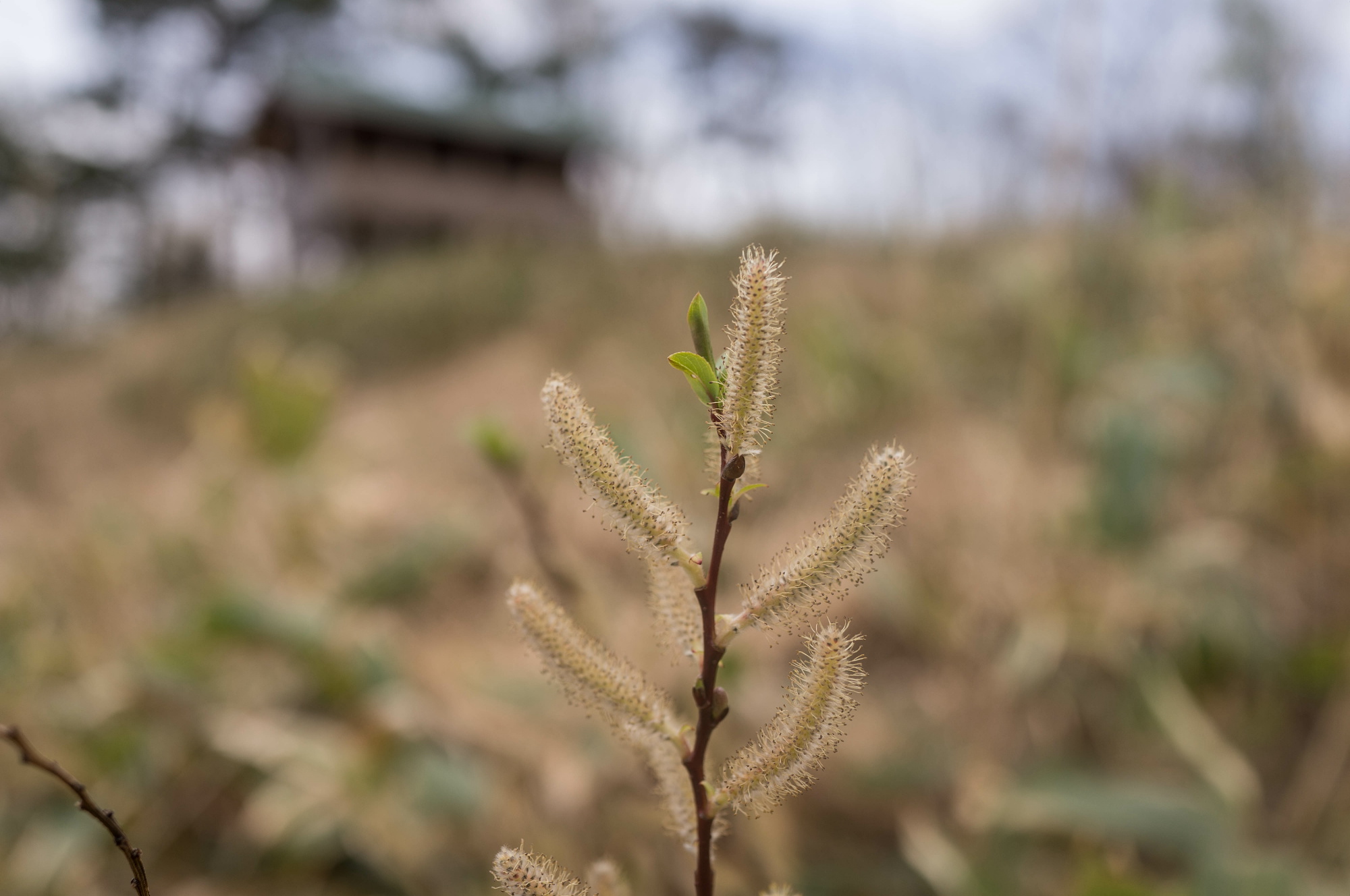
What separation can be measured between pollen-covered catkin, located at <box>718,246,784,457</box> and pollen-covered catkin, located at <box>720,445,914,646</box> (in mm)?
37

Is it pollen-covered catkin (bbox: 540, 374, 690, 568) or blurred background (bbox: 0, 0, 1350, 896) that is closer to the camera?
pollen-covered catkin (bbox: 540, 374, 690, 568)

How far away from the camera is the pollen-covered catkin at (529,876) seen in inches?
11.0

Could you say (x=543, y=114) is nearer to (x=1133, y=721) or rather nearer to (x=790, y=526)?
(x=790, y=526)

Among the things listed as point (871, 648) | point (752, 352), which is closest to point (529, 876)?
point (752, 352)

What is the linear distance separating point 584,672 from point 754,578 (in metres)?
0.07

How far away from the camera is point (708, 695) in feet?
1.02

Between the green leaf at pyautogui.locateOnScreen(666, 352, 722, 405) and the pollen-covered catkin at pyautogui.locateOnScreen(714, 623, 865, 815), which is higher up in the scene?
the green leaf at pyautogui.locateOnScreen(666, 352, 722, 405)

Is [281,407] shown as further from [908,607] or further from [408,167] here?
[408,167]

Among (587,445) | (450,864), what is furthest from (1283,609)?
(587,445)

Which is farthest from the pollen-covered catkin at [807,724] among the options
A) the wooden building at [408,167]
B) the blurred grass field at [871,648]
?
the wooden building at [408,167]

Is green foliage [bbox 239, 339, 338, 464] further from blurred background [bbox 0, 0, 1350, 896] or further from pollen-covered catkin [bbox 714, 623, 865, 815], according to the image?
pollen-covered catkin [bbox 714, 623, 865, 815]

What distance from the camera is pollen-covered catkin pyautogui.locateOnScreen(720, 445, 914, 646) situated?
0.99 feet

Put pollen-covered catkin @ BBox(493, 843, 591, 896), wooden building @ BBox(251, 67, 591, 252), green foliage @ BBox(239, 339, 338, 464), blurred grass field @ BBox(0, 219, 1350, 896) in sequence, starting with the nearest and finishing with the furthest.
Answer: pollen-covered catkin @ BBox(493, 843, 591, 896)
blurred grass field @ BBox(0, 219, 1350, 896)
green foliage @ BBox(239, 339, 338, 464)
wooden building @ BBox(251, 67, 591, 252)

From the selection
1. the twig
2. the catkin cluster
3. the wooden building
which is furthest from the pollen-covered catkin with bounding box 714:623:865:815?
the wooden building
